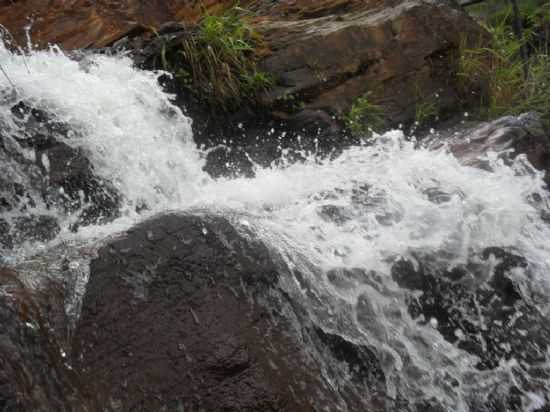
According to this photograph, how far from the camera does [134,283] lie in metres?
2.56

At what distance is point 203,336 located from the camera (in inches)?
98.2

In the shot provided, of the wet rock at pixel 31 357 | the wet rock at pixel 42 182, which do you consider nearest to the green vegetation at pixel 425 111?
the wet rock at pixel 42 182

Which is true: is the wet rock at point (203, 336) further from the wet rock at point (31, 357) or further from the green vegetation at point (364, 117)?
the green vegetation at point (364, 117)

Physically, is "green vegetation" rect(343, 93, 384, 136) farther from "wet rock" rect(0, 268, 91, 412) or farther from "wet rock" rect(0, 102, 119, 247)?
"wet rock" rect(0, 268, 91, 412)

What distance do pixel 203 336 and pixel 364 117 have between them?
11.3ft

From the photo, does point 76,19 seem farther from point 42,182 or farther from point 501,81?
point 501,81

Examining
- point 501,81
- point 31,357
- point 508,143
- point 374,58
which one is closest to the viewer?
point 31,357

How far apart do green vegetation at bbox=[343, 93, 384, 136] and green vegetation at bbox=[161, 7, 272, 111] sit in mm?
763

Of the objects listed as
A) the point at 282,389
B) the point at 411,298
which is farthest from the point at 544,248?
the point at 282,389

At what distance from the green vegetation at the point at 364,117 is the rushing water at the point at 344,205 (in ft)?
0.81

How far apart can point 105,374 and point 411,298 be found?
5.38 ft

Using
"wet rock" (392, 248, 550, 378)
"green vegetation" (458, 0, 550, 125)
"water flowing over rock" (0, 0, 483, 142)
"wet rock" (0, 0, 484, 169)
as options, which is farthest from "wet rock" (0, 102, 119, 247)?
"green vegetation" (458, 0, 550, 125)

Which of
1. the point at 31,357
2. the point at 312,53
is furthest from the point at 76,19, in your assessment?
the point at 31,357

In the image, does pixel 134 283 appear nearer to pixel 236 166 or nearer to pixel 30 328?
pixel 30 328
